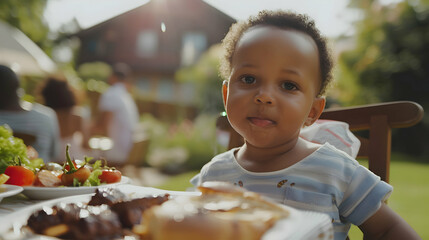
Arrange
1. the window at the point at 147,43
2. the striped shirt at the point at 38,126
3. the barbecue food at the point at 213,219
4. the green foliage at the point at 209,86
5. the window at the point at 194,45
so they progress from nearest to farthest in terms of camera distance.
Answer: the barbecue food at the point at 213,219, the striped shirt at the point at 38,126, the green foliage at the point at 209,86, the window at the point at 194,45, the window at the point at 147,43

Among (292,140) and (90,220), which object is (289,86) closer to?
(292,140)

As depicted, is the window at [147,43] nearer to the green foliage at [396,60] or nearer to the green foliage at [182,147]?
the green foliage at [396,60]

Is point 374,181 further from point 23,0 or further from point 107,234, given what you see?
point 23,0

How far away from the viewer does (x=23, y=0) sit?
1426 cm

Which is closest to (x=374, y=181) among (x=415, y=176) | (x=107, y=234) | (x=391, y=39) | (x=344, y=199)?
(x=344, y=199)

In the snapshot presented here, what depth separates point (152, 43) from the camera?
2397cm

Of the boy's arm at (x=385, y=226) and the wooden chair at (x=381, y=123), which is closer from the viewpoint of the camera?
the boy's arm at (x=385, y=226)

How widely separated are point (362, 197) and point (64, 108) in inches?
185

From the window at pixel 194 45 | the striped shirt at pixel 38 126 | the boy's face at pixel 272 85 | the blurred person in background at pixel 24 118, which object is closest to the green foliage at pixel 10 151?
the boy's face at pixel 272 85

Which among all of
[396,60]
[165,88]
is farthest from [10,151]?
[165,88]

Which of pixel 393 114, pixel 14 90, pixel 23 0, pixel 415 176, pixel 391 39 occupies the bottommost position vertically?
pixel 415 176

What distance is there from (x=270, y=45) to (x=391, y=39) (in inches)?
505

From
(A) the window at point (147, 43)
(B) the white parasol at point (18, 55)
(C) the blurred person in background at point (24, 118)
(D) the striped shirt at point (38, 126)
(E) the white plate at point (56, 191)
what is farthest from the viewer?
(A) the window at point (147, 43)

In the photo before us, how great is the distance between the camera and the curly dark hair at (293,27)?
1286 millimetres
